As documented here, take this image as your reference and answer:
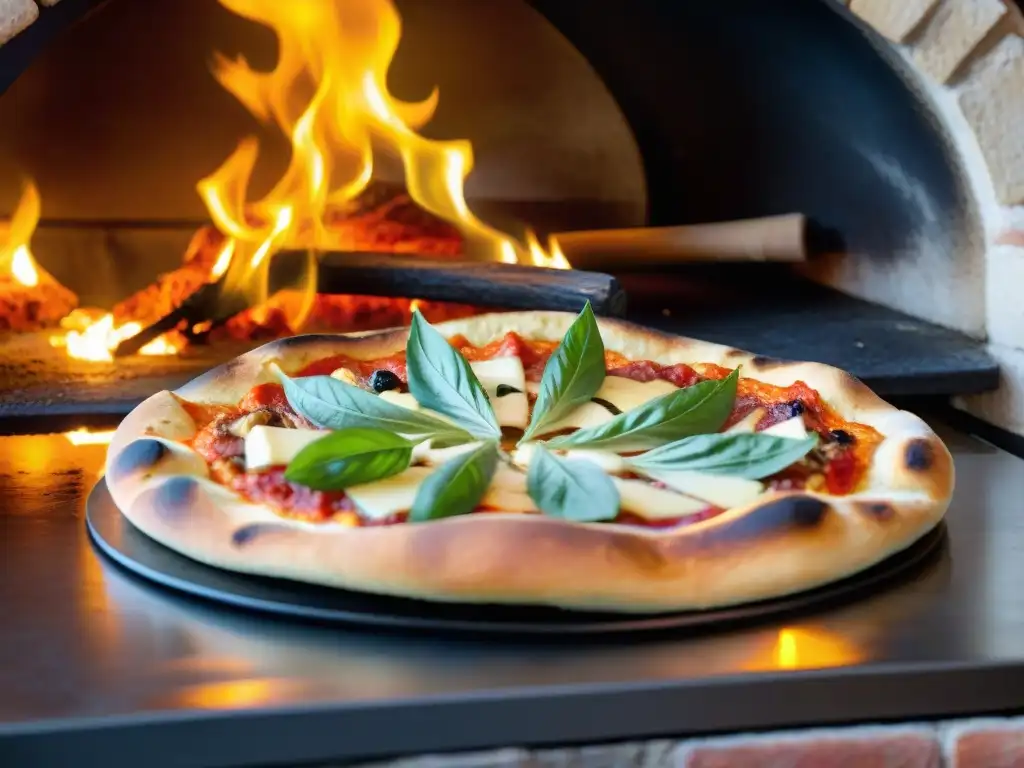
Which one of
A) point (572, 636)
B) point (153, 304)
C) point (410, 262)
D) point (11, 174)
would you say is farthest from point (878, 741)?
point (11, 174)

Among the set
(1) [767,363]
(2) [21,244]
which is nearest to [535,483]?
(1) [767,363]

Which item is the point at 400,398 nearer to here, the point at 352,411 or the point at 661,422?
the point at 352,411

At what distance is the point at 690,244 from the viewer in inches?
99.7

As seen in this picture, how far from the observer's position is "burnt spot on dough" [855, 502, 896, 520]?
3.20 feet

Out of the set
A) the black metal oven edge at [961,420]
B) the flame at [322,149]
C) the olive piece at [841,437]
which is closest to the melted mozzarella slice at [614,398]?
the olive piece at [841,437]

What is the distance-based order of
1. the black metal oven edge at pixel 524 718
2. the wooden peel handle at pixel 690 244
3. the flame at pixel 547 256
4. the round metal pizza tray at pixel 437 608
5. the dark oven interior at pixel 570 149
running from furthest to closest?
the wooden peel handle at pixel 690 244 < the flame at pixel 547 256 < the dark oven interior at pixel 570 149 < the round metal pizza tray at pixel 437 608 < the black metal oven edge at pixel 524 718

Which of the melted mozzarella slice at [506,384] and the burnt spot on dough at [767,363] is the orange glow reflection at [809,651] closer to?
the melted mozzarella slice at [506,384]

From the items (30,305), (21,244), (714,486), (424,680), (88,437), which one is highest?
(714,486)

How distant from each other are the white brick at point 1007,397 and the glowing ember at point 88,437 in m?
1.36

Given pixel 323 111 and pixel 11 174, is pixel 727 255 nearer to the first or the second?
pixel 323 111

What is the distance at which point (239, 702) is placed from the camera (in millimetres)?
767

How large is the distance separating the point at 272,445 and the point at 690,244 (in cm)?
162

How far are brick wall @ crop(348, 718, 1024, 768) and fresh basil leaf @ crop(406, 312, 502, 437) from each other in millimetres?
399

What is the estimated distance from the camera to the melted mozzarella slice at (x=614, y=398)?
1.25 meters
